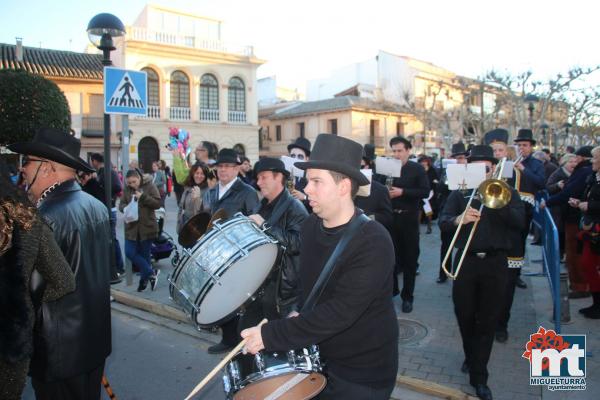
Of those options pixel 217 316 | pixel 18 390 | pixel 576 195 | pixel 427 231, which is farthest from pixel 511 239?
pixel 427 231

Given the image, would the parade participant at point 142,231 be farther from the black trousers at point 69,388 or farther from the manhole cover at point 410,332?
the black trousers at point 69,388

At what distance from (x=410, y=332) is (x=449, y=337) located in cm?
46

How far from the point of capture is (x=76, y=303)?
294 cm

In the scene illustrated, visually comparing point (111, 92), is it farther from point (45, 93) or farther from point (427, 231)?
point (45, 93)

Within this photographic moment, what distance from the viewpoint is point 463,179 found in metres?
4.55

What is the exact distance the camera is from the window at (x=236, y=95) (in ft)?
112

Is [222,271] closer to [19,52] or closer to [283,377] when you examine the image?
[283,377]

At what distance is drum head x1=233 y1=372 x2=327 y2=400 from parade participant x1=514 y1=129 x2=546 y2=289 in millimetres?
4604

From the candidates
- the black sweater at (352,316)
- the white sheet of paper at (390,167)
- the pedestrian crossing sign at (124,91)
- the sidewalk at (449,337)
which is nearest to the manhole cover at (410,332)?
the sidewalk at (449,337)

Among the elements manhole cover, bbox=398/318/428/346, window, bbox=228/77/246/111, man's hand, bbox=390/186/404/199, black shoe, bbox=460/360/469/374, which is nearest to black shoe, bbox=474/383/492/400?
black shoe, bbox=460/360/469/374

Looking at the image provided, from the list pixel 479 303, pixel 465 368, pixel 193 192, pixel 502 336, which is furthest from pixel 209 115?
pixel 479 303

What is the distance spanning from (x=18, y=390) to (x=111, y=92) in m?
5.50

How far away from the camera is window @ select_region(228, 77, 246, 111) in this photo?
34156 millimetres

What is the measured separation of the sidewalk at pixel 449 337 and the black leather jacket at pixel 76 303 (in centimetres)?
278
